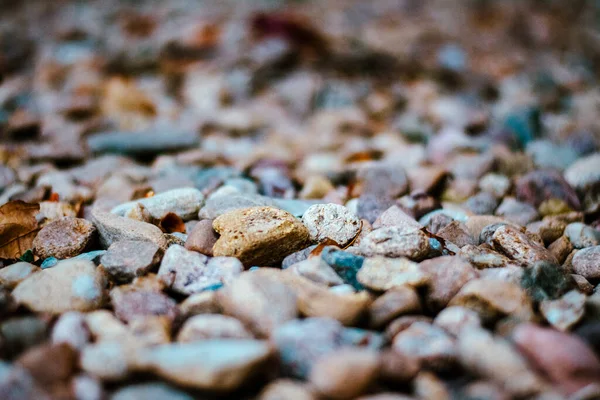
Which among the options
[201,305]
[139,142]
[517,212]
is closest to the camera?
[201,305]

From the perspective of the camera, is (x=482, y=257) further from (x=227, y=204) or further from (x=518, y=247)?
(x=227, y=204)

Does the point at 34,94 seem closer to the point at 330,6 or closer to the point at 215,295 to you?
the point at 215,295

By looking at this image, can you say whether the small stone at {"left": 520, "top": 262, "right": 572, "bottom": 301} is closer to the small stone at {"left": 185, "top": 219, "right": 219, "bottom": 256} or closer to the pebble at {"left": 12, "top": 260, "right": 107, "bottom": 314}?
the small stone at {"left": 185, "top": 219, "right": 219, "bottom": 256}

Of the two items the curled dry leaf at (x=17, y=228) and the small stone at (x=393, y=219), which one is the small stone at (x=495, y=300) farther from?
the curled dry leaf at (x=17, y=228)

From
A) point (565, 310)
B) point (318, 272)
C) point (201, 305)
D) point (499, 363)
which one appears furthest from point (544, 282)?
point (201, 305)

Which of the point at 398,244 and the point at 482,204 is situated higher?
the point at 398,244

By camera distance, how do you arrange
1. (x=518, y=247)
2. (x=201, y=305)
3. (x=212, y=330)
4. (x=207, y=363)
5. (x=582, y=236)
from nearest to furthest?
(x=207, y=363) < (x=212, y=330) < (x=201, y=305) < (x=518, y=247) < (x=582, y=236)

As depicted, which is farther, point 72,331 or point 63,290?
point 63,290
